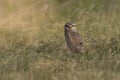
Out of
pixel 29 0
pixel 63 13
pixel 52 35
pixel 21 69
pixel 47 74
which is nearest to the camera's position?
pixel 47 74

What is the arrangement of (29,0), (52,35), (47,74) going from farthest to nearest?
1. (29,0)
2. (52,35)
3. (47,74)

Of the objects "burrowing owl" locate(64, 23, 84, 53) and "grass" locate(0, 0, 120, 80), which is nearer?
"grass" locate(0, 0, 120, 80)

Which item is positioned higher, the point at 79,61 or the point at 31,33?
the point at 31,33

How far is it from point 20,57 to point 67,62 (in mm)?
660

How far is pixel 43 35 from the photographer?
8.24 metres

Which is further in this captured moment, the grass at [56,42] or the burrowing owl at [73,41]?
the burrowing owl at [73,41]

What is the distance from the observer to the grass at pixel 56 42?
232 inches

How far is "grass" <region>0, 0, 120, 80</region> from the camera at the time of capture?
19.4 ft

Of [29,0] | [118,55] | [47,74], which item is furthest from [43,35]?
[29,0]

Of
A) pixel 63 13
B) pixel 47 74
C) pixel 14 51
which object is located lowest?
pixel 47 74

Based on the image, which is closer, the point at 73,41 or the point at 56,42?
the point at 73,41

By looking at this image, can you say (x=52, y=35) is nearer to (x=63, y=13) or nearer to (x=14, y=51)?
(x=14, y=51)

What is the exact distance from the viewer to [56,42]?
755 cm

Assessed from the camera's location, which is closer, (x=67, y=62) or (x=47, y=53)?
(x=67, y=62)
